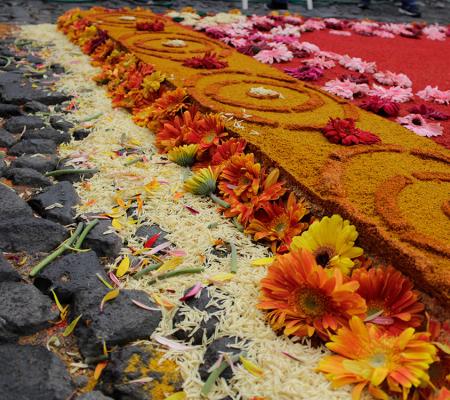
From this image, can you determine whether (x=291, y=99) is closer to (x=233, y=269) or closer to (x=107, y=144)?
(x=107, y=144)

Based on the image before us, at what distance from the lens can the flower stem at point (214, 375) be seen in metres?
1.34

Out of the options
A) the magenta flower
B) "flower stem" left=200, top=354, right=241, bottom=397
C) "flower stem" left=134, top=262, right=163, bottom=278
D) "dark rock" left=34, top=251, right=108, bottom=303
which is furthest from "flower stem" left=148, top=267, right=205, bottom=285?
the magenta flower

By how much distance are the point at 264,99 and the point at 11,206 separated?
1517mm

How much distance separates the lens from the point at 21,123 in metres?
2.97

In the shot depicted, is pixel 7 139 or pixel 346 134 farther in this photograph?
pixel 7 139

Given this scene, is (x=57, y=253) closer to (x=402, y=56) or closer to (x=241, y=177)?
(x=241, y=177)

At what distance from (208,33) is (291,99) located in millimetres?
2696

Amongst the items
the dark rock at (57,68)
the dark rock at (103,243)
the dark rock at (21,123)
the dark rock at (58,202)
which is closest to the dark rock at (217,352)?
the dark rock at (103,243)

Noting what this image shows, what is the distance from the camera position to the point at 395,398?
4.39ft

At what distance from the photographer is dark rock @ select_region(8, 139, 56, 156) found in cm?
263

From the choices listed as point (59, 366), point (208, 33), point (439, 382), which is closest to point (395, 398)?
point (439, 382)

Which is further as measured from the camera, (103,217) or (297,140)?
(297,140)

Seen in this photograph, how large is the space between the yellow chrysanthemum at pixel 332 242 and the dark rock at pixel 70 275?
2.22 feet

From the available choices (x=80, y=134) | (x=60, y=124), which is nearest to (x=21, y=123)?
(x=60, y=124)
